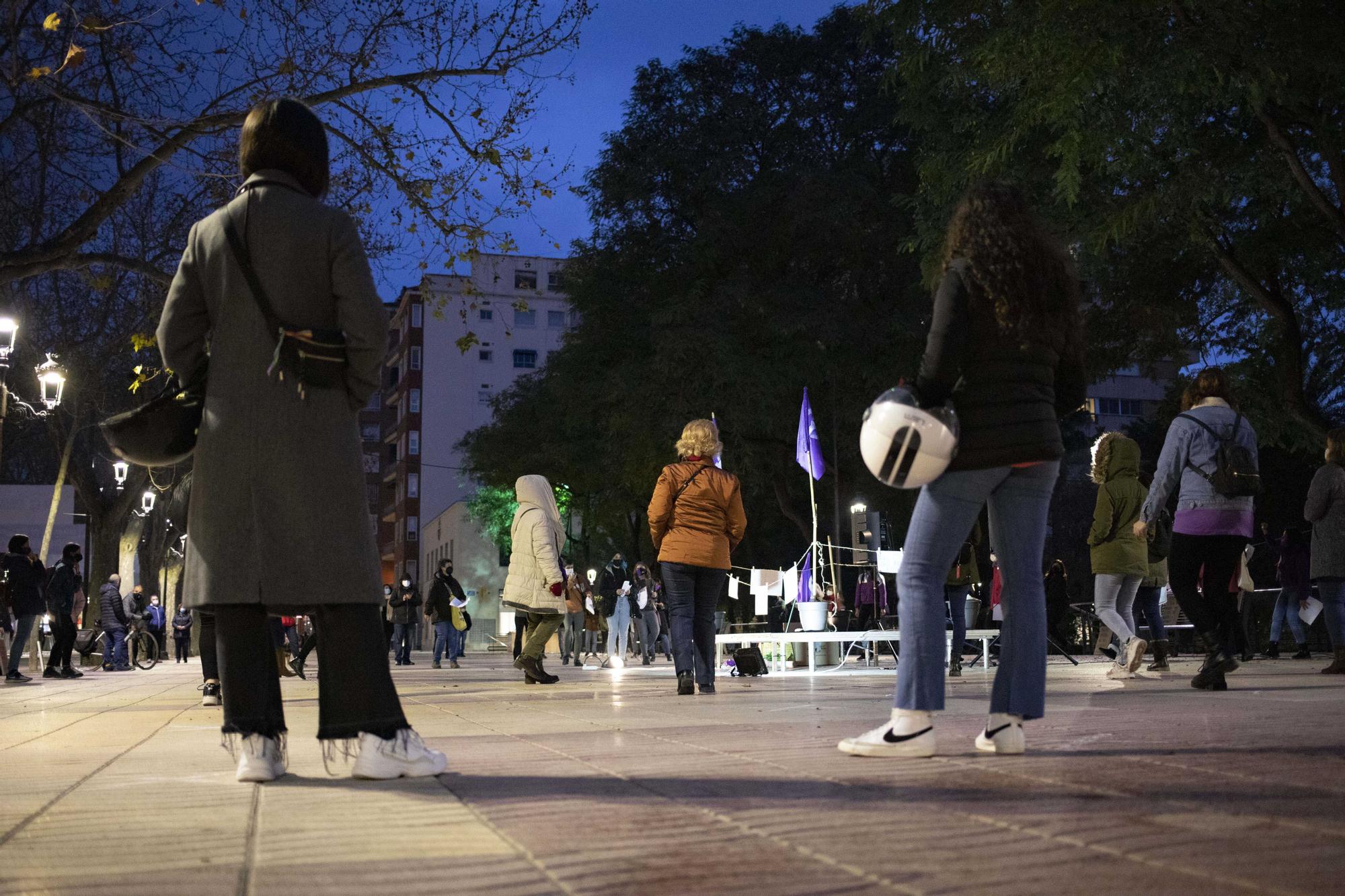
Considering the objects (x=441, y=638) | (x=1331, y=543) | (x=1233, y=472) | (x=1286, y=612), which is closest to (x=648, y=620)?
(x=441, y=638)

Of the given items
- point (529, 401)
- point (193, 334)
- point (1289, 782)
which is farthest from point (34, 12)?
point (529, 401)

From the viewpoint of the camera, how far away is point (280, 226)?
4.70 m

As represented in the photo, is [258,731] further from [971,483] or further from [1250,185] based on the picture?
[1250,185]

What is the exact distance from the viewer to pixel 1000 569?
5.24m

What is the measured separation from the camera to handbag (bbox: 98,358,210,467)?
15.5 feet

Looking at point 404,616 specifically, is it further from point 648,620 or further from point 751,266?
point 751,266

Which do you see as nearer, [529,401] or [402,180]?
[402,180]

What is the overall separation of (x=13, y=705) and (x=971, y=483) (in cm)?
1021

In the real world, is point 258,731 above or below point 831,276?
below

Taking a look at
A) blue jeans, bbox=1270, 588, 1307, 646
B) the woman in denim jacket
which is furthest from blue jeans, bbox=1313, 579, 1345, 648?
blue jeans, bbox=1270, 588, 1307, 646

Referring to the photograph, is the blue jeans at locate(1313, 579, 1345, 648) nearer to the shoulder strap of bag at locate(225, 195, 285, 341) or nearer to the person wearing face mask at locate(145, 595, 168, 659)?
the shoulder strap of bag at locate(225, 195, 285, 341)

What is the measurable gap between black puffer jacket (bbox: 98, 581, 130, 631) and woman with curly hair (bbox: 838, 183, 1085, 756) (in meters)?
25.5

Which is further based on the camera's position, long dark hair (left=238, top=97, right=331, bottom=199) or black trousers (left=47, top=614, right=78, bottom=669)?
black trousers (left=47, top=614, right=78, bottom=669)

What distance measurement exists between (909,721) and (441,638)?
21426mm
